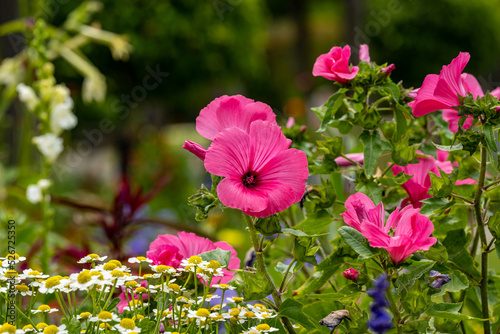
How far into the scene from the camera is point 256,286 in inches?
20.6

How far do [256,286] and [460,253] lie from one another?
23 cm

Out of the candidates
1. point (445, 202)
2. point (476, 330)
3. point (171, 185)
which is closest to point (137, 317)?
point (445, 202)

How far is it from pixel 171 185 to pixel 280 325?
301cm

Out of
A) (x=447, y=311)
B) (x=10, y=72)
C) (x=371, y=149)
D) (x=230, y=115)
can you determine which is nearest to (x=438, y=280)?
(x=447, y=311)

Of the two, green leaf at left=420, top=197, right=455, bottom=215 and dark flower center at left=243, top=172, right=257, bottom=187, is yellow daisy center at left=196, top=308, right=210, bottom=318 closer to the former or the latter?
dark flower center at left=243, top=172, right=257, bottom=187

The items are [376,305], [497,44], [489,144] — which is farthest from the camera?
[497,44]

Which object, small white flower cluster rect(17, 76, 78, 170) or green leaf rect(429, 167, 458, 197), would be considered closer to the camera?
green leaf rect(429, 167, 458, 197)

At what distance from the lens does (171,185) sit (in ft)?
11.5

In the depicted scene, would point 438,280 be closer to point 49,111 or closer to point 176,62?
point 49,111

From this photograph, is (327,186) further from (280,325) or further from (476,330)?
(476,330)

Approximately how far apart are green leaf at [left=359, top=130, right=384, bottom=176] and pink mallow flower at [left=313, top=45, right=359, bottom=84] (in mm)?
66

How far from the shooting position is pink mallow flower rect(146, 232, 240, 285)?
1.90 feet

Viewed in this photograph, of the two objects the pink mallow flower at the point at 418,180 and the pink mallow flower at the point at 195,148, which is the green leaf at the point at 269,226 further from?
the pink mallow flower at the point at 418,180

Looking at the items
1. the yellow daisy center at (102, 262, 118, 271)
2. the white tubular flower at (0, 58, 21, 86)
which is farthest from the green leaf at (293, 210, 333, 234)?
the white tubular flower at (0, 58, 21, 86)
